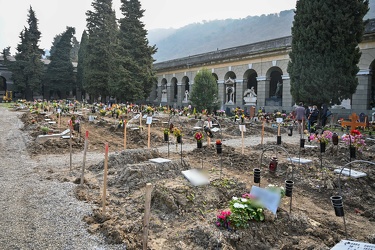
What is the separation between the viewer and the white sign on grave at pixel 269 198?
5148 mm

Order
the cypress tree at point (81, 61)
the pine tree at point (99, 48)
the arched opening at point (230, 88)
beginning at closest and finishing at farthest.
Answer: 1. the arched opening at point (230, 88)
2. the pine tree at point (99, 48)
3. the cypress tree at point (81, 61)

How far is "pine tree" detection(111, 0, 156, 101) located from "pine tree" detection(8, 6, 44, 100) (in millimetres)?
21085

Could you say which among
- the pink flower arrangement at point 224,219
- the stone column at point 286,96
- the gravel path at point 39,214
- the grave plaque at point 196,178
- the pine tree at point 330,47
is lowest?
the gravel path at point 39,214

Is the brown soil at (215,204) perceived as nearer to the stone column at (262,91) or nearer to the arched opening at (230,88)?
the stone column at (262,91)

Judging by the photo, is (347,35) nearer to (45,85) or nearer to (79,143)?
(79,143)

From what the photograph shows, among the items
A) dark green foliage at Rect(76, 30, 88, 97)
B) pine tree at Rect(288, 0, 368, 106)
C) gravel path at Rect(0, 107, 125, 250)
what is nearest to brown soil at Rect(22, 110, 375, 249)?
gravel path at Rect(0, 107, 125, 250)

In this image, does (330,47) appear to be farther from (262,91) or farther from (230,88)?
(230,88)

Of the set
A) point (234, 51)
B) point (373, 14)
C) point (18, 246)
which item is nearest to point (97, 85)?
point (234, 51)

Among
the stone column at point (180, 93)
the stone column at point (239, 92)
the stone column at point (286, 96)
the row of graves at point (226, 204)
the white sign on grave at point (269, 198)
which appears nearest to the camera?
the row of graves at point (226, 204)

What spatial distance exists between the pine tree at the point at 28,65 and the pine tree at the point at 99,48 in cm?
1378

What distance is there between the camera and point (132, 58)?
116 ft

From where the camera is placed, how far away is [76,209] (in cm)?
590

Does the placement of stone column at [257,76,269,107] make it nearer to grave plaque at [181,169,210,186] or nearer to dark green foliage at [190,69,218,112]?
dark green foliage at [190,69,218,112]

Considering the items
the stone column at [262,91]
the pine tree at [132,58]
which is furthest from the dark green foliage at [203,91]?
the pine tree at [132,58]
